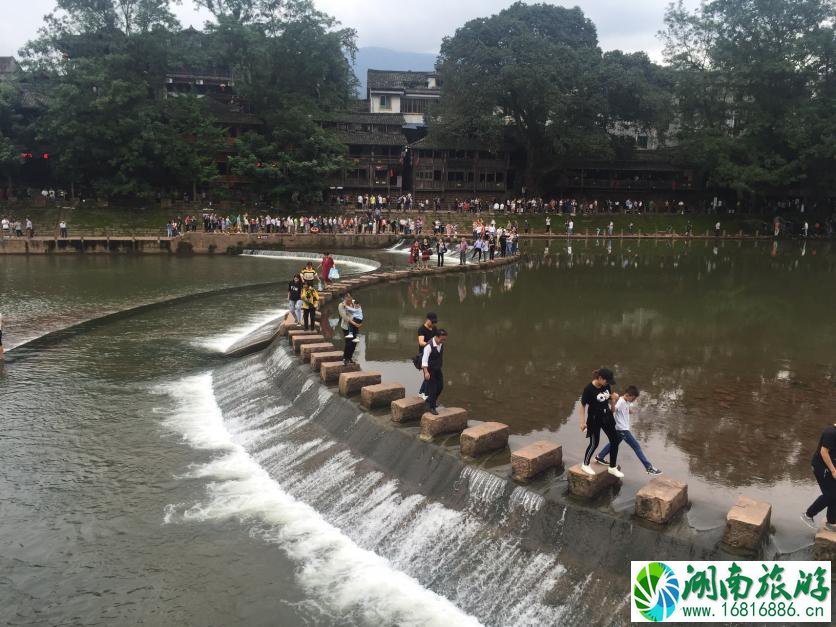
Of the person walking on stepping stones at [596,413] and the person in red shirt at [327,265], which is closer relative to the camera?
the person walking on stepping stones at [596,413]

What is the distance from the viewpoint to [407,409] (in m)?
12.5

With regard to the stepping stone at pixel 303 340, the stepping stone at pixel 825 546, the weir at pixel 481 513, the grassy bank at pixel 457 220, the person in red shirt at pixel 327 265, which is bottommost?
the weir at pixel 481 513

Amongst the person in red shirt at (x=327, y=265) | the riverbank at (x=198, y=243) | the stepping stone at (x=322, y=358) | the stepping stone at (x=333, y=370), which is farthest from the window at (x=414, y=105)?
the stepping stone at (x=333, y=370)

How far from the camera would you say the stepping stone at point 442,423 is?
11703 millimetres

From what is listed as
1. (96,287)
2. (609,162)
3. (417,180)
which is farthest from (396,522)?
(609,162)

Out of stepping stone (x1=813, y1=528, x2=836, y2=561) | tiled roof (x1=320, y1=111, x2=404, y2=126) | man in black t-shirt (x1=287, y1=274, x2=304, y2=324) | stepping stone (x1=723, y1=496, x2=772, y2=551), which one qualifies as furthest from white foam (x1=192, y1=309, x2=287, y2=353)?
tiled roof (x1=320, y1=111, x2=404, y2=126)

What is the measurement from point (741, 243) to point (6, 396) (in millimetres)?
55523

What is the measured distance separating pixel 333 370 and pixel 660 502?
8520mm

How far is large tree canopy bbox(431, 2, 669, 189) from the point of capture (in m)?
60.2

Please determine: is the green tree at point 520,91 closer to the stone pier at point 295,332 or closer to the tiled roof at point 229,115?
the tiled roof at point 229,115

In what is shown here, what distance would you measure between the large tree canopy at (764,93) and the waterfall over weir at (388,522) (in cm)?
5631

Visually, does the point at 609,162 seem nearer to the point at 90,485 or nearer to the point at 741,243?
the point at 741,243

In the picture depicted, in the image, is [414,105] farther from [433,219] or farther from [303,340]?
[303,340]

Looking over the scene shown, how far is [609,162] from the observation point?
70188 millimetres
